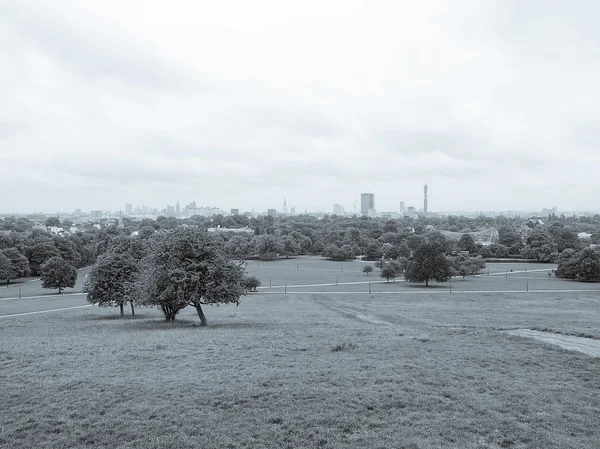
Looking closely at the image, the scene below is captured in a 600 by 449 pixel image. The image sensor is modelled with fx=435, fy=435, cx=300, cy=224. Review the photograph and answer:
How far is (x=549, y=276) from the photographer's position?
242 feet

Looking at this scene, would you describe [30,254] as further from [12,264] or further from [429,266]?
[429,266]

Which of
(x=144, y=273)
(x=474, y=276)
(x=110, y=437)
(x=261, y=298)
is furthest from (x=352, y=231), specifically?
(x=110, y=437)

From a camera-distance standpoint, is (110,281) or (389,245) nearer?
(110,281)

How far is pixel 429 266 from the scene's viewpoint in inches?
2486

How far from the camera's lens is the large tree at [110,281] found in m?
33.4

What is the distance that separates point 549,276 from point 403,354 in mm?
69313

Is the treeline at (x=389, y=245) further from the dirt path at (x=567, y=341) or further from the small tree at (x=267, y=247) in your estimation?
the dirt path at (x=567, y=341)

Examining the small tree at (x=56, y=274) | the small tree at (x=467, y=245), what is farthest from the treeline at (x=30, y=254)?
the small tree at (x=467, y=245)

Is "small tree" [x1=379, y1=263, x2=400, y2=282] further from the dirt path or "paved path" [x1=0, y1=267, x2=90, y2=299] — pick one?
the dirt path

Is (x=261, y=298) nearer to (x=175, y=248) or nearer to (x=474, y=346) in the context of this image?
(x=175, y=248)

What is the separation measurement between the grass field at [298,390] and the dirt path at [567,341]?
36.2 inches

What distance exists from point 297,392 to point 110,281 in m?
26.4

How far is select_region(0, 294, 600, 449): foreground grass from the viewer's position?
933cm

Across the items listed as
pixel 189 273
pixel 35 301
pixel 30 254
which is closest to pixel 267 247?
pixel 30 254
